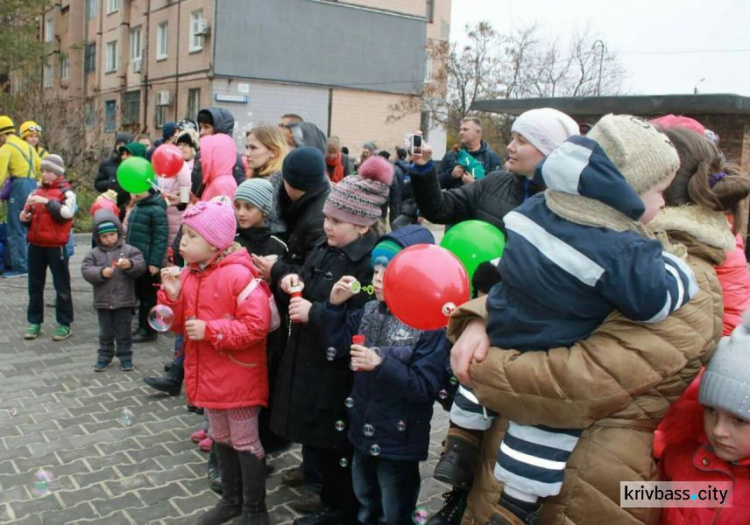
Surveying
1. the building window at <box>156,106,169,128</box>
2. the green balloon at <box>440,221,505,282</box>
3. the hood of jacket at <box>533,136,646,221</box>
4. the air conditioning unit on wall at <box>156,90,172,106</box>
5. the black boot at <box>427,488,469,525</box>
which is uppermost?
the air conditioning unit on wall at <box>156,90,172,106</box>

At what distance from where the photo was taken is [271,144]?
488 cm

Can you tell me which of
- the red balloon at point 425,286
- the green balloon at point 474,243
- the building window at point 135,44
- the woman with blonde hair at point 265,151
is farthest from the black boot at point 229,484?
the building window at point 135,44

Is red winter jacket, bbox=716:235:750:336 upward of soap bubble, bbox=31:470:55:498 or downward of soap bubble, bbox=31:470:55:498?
upward

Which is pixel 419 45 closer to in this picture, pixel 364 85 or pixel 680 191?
pixel 364 85

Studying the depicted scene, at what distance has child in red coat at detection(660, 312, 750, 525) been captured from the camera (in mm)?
2047

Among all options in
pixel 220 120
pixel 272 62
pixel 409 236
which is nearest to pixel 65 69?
pixel 272 62

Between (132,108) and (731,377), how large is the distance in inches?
1310

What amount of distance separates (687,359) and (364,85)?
2818 cm

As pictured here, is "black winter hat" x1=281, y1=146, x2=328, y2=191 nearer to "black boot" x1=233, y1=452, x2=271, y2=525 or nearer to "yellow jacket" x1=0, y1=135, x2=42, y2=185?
"black boot" x1=233, y1=452, x2=271, y2=525

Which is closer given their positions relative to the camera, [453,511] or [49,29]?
[453,511]

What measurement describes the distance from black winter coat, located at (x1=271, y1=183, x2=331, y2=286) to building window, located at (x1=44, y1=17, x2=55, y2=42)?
42661 millimetres

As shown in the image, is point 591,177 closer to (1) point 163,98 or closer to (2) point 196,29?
(2) point 196,29

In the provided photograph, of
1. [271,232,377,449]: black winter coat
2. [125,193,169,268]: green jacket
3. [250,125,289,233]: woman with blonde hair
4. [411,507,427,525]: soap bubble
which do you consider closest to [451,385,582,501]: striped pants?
[411,507,427,525]: soap bubble

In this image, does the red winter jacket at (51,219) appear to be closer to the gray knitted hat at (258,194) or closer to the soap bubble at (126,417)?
the soap bubble at (126,417)
